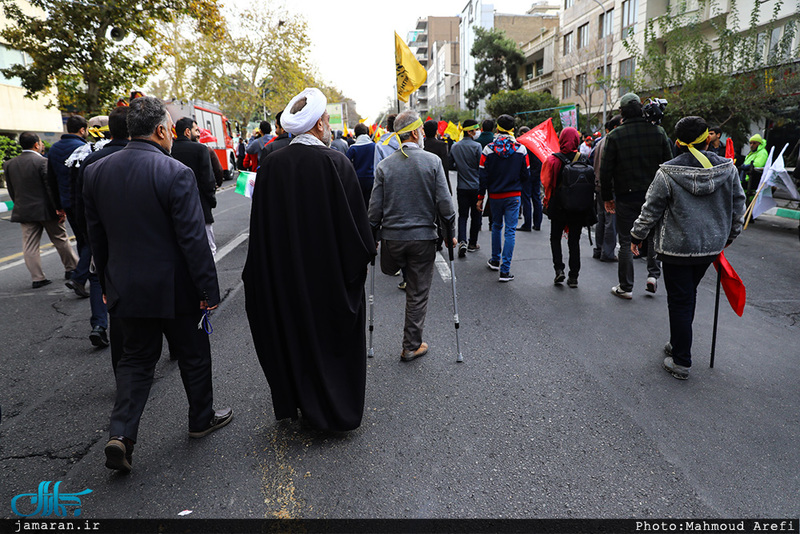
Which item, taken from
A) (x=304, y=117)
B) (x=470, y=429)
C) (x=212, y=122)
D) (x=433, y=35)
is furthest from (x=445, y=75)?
(x=470, y=429)

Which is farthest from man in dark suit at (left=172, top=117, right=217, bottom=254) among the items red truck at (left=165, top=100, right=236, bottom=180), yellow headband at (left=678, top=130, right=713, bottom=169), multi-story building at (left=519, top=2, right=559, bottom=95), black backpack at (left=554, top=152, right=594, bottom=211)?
multi-story building at (left=519, top=2, right=559, bottom=95)

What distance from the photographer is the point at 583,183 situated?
243 inches

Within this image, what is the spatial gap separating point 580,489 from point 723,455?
0.97 metres

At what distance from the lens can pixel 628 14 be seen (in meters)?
31.0

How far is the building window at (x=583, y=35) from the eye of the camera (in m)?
36.5

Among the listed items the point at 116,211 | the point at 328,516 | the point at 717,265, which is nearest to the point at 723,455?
the point at 717,265

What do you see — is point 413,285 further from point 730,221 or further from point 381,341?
point 730,221

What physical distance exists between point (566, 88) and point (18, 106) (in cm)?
3478

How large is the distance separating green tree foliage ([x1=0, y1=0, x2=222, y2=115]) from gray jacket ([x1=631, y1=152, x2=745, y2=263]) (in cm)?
1710

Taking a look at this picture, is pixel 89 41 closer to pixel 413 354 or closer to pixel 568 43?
pixel 413 354

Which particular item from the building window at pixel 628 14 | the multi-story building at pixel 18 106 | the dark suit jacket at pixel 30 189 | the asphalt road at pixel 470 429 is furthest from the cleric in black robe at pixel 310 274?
the building window at pixel 628 14

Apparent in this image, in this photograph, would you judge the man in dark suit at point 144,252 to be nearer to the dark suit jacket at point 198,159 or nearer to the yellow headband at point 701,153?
the dark suit jacket at point 198,159

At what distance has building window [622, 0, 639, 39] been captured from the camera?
99.2 ft

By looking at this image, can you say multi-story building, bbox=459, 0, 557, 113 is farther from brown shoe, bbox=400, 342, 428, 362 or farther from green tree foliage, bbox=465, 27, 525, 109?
brown shoe, bbox=400, 342, 428, 362
